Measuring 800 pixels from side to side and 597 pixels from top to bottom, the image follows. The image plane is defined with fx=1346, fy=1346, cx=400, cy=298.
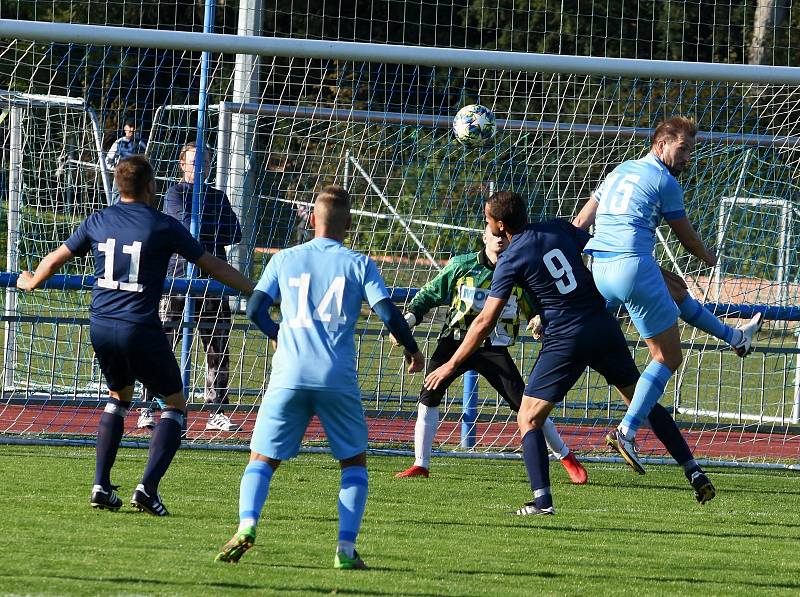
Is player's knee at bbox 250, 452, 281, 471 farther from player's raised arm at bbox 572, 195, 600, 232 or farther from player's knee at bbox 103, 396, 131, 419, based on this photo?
player's raised arm at bbox 572, 195, 600, 232

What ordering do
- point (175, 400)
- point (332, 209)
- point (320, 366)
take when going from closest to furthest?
point (320, 366) → point (332, 209) → point (175, 400)

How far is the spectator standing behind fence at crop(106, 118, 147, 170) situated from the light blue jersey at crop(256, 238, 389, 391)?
4226 mm

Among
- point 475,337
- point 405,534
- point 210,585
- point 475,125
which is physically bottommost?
point 405,534

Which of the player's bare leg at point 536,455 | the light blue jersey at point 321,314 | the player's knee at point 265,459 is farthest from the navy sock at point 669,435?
the player's knee at point 265,459

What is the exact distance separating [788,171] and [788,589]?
22.5ft

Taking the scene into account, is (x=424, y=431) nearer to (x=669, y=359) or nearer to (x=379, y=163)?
(x=669, y=359)

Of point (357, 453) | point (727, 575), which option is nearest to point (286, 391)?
point (357, 453)

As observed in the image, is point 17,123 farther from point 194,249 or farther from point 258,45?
point 194,249

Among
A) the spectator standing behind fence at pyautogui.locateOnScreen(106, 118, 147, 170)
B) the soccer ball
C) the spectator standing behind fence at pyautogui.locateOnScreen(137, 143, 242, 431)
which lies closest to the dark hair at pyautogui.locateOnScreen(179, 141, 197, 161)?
the spectator standing behind fence at pyautogui.locateOnScreen(137, 143, 242, 431)

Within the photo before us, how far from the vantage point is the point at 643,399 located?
7535mm

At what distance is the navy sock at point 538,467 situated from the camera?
7.14 m

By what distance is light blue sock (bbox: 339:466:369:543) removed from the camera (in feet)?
17.9

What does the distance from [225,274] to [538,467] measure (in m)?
1.96

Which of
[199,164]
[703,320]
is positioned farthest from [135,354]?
[199,164]
